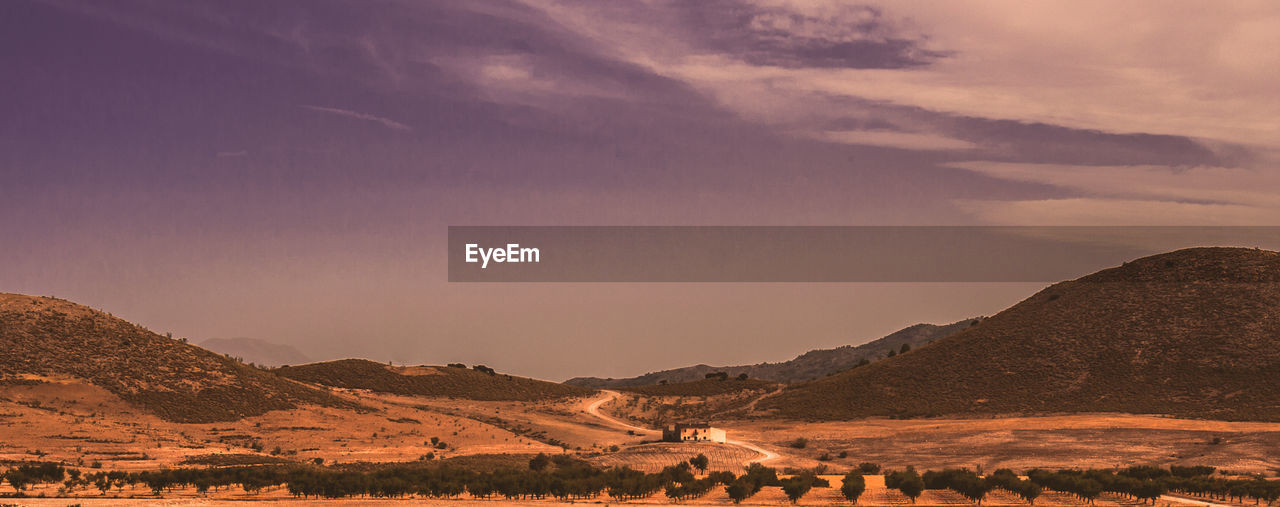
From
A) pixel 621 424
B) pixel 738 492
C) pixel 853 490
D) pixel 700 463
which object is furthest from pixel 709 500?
pixel 621 424

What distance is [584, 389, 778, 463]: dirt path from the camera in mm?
69625

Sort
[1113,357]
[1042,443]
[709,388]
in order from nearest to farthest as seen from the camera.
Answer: [1042,443] → [1113,357] → [709,388]

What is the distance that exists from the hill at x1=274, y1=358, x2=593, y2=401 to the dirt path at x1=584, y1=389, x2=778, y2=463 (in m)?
4.68

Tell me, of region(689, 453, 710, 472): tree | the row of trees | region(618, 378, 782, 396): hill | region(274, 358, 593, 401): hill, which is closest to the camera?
the row of trees

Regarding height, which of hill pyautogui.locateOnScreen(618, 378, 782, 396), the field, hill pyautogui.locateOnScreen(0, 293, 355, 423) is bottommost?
the field

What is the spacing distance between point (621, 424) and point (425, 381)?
39.1 m

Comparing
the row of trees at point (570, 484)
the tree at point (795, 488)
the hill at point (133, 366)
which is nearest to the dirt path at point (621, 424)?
the tree at point (795, 488)

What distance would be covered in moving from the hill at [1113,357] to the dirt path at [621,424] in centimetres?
1747

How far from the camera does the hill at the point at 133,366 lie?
254ft

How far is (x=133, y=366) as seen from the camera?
8256 centimetres

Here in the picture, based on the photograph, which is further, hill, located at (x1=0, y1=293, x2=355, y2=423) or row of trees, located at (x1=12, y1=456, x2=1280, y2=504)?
hill, located at (x1=0, y1=293, x2=355, y2=423)

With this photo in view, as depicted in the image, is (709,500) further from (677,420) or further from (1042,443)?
(677,420)

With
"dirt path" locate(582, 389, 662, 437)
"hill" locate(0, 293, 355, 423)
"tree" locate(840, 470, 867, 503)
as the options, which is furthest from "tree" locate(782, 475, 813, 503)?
"hill" locate(0, 293, 355, 423)

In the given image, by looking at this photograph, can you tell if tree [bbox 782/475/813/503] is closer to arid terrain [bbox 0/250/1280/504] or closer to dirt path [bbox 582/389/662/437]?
arid terrain [bbox 0/250/1280/504]
